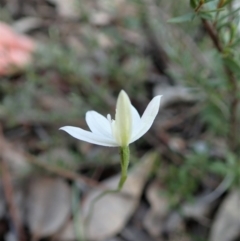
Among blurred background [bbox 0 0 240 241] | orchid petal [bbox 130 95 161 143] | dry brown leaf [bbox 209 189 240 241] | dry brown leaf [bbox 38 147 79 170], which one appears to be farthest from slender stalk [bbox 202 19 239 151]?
dry brown leaf [bbox 38 147 79 170]

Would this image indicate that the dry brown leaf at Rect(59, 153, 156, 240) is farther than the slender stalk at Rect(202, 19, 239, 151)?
Yes

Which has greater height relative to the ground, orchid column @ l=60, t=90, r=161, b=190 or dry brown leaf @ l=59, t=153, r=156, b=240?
orchid column @ l=60, t=90, r=161, b=190

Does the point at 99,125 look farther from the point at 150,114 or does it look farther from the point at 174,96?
the point at 174,96

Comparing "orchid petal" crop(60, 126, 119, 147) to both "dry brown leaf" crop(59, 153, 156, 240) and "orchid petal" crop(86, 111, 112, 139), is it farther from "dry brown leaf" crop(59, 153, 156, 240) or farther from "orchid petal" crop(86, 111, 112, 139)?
"dry brown leaf" crop(59, 153, 156, 240)

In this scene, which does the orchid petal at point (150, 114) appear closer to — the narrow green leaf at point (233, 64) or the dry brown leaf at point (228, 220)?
the narrow green leaf at point (233, 64)

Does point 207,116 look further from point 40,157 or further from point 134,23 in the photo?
point 40,157
